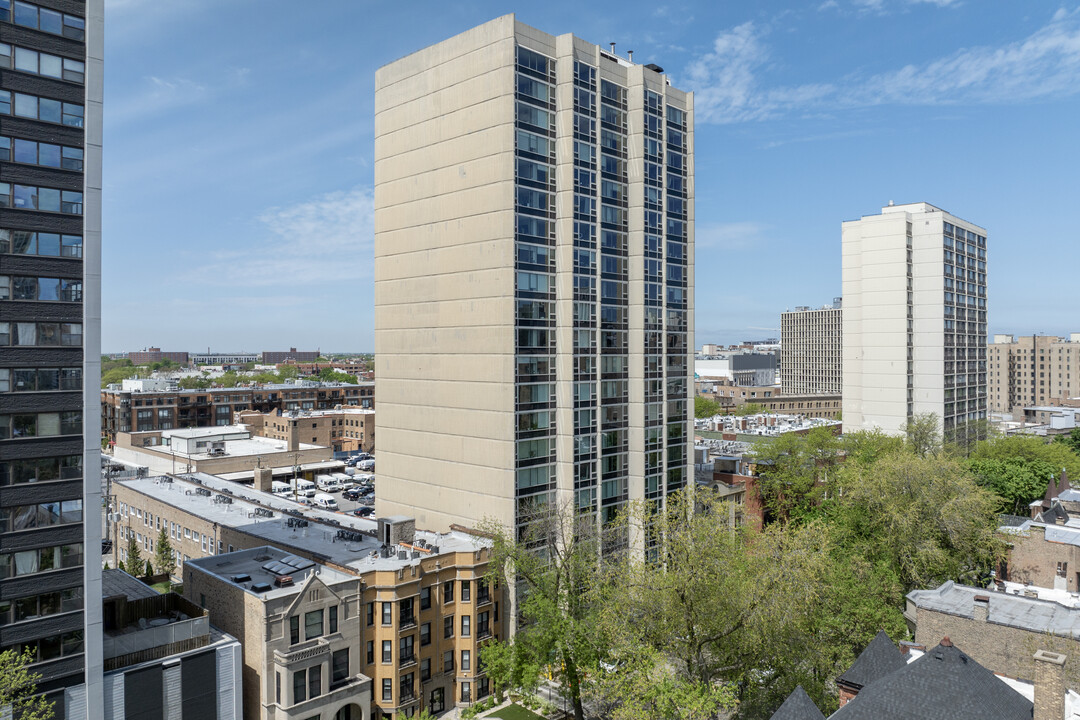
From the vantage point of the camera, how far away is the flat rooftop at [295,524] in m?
51.8

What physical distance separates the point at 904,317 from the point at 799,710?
89.7 meters

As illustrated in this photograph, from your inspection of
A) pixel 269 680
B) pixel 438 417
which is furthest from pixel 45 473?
pixel 438 417

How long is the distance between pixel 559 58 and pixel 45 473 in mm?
48273

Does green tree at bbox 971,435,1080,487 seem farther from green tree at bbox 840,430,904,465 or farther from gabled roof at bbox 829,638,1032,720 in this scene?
gabled roof at bbox 829,638,1032,720

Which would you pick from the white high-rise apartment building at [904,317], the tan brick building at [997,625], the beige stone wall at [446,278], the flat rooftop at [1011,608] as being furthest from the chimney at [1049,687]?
the white high-rise apartment building at [904,317]

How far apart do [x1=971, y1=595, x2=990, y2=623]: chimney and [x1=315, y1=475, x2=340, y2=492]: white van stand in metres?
96.6

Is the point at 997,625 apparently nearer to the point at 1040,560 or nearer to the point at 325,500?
the point at 1040,560

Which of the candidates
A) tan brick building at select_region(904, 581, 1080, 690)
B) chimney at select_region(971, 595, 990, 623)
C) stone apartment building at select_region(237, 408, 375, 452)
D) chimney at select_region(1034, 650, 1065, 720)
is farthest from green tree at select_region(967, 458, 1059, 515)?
stone apartment building at select_region(237, 408, 375, 452)

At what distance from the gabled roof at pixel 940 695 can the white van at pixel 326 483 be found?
99313 millimetres

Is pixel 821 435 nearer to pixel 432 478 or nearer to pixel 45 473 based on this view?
pixel 432 478

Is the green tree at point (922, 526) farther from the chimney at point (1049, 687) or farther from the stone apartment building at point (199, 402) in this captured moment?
the stone apartment building at point (199, 402)

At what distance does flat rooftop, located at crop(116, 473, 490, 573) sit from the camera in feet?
170

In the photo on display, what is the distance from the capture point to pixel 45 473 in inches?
1363

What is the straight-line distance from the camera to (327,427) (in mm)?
153625
